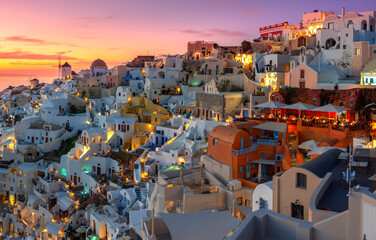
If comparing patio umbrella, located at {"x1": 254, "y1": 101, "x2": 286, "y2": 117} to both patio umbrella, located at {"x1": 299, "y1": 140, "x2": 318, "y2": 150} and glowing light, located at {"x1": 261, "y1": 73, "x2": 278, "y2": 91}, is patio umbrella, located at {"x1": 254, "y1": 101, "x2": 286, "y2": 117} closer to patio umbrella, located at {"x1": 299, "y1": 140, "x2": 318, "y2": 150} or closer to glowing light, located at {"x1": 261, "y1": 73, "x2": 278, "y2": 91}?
patio umbrella, located at {"x1": 299, "y1": 140, "x2": 318, "y2": 150}

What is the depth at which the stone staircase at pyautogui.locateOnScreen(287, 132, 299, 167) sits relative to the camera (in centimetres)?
1973

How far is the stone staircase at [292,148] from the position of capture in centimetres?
1973

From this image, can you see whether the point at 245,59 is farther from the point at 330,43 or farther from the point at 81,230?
the point at 81,230

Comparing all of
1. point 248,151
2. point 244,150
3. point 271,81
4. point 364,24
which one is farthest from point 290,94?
point 364,24

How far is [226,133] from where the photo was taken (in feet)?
67.2

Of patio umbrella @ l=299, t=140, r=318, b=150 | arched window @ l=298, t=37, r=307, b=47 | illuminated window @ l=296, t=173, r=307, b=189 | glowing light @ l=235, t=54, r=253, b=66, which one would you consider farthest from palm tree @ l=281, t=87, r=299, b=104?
illuminated window @ l=296, t=173, r=307, b=189

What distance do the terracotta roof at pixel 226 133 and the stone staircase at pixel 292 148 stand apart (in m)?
3.27

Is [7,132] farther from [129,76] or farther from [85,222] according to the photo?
[85,222]

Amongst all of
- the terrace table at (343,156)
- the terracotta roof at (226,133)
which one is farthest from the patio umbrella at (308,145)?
the terrace table at (343,156)

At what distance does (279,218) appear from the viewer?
17.8ft

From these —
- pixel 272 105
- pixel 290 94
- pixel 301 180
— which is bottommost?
pixel 301 180

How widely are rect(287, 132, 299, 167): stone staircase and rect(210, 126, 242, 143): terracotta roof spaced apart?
327cm

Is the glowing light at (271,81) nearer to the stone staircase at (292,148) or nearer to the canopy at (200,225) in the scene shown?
the stone staircase at (292,148)

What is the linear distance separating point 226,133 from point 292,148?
4.20 m
